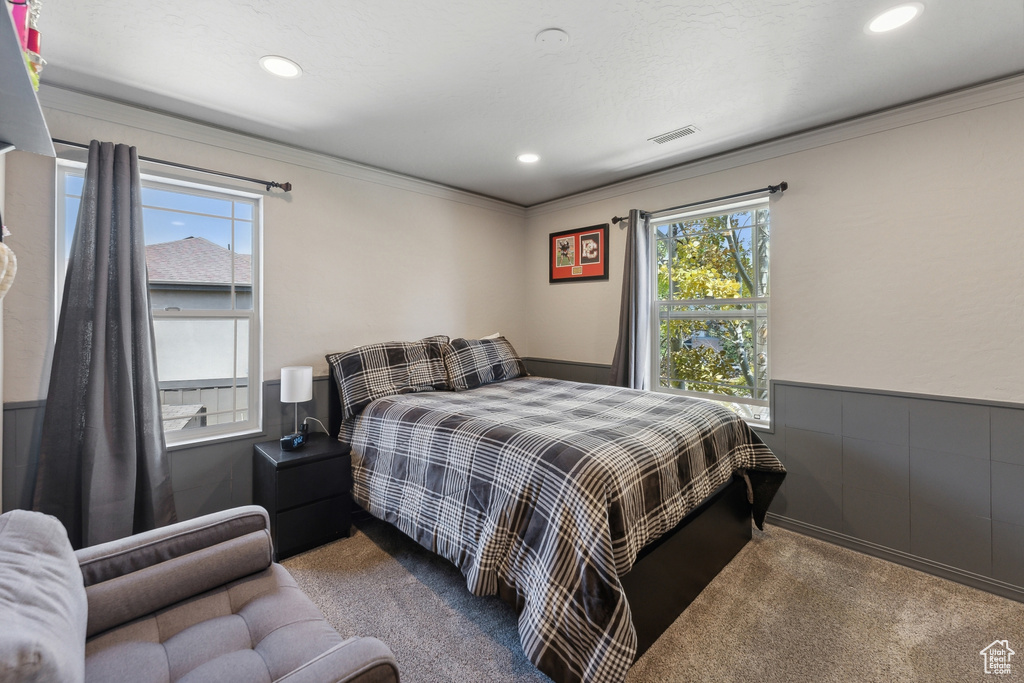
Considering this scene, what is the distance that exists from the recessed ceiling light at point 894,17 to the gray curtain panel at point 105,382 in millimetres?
3506

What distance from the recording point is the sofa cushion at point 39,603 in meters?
0.71

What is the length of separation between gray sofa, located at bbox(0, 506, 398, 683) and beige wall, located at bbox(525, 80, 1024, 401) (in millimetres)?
2927

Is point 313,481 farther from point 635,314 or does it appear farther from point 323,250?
point 635,314

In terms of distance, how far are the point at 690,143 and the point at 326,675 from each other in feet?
10.9

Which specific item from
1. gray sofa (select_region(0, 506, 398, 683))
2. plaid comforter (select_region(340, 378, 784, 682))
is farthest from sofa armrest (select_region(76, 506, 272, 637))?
plaid comforter (select_region(340, 378, 784, 682))

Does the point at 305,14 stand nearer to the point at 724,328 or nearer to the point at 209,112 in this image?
the point at 209,112

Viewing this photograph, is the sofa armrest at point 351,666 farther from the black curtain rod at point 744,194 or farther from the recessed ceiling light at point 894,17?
the black curtain rod at point 744,194

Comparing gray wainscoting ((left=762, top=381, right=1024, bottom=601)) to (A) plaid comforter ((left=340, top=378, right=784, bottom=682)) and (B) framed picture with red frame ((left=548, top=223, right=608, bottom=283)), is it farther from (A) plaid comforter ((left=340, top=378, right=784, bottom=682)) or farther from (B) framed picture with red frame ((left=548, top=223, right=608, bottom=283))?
(B) framed picture with red frame ((left=548, top=223, right=608, bottom=283))

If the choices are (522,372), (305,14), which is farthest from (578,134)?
(522,372)

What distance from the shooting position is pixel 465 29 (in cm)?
179

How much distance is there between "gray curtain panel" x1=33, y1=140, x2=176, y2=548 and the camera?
2.10 metres

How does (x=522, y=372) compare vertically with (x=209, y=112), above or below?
below

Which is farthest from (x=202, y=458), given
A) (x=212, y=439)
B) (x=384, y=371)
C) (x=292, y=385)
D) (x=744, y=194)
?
(x=744, y=194)

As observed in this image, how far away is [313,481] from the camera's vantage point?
249 cm
